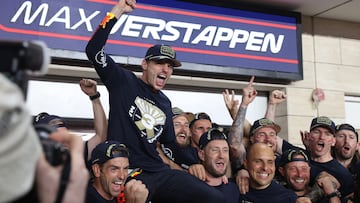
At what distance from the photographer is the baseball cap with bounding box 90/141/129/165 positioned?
7.94 feet

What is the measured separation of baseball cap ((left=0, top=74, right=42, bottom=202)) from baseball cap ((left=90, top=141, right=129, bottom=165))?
1.76m

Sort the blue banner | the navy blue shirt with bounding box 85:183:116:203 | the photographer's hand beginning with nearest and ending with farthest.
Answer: the photographer's hand → the navy blue shirt with bounding box 85:183:116:203 → the blue banner

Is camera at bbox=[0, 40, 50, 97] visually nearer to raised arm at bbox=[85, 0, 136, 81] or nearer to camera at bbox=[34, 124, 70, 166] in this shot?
camera at bbox=[34, 124, 70, 166]

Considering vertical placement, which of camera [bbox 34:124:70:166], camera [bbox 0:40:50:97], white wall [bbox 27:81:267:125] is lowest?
camera [bbox 34:124:70:166]

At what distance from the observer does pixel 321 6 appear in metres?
5.05

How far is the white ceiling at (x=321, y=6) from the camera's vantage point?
493cm

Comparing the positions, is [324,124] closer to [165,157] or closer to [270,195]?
[270,195]

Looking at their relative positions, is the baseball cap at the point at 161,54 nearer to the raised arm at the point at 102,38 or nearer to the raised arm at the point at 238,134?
the raised arm at the point at 102,38

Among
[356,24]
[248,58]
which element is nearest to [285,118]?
[248,58]

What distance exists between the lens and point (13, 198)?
0.65m

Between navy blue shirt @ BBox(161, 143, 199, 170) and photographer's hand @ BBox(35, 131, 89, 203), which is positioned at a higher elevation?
navy blue shirt @ BBox(161, 143, 199, 170)

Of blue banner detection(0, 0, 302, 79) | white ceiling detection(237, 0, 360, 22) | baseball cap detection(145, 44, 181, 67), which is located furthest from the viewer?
white ceiling detection(237, 0, 360, 22)

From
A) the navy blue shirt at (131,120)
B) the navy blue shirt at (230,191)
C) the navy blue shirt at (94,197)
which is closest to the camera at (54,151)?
the navy blue shirt at (94,197)

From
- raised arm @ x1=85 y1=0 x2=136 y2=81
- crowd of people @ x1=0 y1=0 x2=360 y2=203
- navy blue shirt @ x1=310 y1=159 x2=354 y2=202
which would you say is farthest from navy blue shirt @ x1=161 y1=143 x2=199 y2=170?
navy blue shirt @ x1=310 y1=159 x2=354 y2=202
